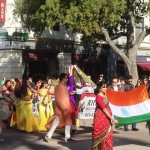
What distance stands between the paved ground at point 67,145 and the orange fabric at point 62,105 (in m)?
0.56

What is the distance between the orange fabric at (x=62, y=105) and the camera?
10773 mm

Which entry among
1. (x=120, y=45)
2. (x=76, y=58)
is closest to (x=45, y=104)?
(x=76, y=58)

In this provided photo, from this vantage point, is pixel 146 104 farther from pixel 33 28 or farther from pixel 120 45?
pixel 120 45

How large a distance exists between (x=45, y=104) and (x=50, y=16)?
9303mm

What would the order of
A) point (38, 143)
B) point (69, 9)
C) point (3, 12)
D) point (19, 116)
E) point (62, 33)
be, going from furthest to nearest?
point (62, 33) → point (3, 12) → point (69, 9) → point (19, 116) → point (38, 143)

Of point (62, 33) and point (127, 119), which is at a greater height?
point (62, 33)

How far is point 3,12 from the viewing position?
2542 cm

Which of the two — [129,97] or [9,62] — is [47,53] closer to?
[9,62]

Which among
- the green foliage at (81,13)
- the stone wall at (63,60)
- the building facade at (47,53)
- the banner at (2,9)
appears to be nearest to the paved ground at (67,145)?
the green foliage at (81,13)

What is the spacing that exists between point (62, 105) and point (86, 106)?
124 centimetres

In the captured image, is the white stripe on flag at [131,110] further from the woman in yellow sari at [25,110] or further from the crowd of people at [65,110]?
the woman in yellow sari at [25,110]

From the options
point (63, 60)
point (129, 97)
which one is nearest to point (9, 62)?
point (63, 60)

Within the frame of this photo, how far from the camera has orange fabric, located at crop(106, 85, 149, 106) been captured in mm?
10250

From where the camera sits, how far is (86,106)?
1188 cm
